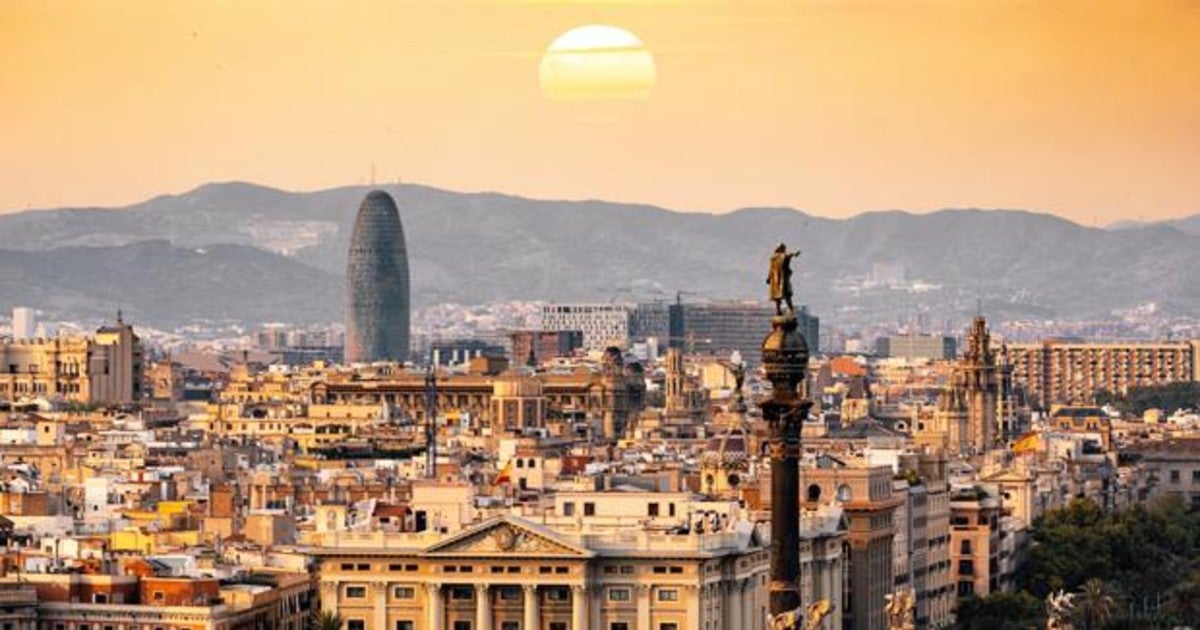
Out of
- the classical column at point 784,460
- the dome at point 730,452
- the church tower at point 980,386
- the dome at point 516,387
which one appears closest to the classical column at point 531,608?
the dome at point 730,452

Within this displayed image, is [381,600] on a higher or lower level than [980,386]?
lower

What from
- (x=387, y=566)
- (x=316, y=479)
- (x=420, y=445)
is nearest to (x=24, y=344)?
(x=420, y=445)

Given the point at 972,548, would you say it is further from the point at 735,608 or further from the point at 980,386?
the point at 980,386

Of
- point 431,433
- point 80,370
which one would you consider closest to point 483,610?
point 431,433

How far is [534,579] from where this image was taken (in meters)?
63.3

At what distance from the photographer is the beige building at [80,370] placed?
15612 cm

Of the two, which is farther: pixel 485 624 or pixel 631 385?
pixel 631 385

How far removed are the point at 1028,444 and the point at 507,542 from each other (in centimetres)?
6826

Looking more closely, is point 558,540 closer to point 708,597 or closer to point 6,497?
point 708,597

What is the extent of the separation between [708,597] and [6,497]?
2382 centimetres

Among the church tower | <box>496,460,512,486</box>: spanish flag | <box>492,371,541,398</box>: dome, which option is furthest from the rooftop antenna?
the church tower

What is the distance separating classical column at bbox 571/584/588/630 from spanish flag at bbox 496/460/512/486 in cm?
2384

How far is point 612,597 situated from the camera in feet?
207

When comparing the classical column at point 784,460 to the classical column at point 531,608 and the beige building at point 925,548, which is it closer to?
the classical column at point 531,608
